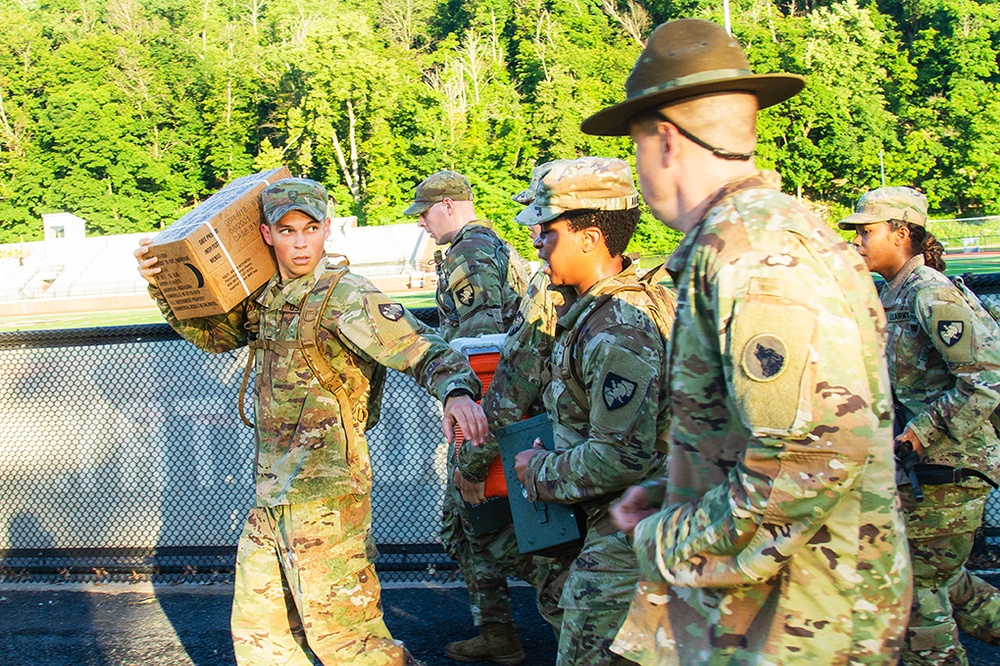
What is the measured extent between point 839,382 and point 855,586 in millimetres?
438

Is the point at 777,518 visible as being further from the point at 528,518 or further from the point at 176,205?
the point at 176,205

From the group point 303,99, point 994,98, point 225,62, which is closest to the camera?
point 994,98

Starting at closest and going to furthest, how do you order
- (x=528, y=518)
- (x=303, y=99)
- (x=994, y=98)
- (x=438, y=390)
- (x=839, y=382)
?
(x=839, y=382) < (x=528, y=518) < (x=438, y=390) < (x=994, y=98) < (x=303, y=99)

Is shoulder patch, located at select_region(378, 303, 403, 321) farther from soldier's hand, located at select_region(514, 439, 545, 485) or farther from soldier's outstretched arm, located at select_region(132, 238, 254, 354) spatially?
soldier's hand, located at select_region(514, 439, 545, 485)

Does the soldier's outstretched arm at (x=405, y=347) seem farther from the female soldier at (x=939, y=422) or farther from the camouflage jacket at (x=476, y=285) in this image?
the female soldier at (x=939, y=422)

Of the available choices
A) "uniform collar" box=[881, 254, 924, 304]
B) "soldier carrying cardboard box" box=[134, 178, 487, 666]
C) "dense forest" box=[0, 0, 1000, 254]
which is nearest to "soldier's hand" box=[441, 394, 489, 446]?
"soldier carrying cardboard box" box=[134, 178, 487, 666]

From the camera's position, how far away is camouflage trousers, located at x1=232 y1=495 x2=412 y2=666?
3.96 metres

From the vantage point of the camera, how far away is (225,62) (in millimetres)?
91375

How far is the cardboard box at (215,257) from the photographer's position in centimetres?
416

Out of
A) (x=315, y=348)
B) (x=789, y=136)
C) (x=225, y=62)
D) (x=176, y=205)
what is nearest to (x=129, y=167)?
(x=176, y=205)

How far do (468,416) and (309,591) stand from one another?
92cm

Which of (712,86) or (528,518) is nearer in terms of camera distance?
(712,86)

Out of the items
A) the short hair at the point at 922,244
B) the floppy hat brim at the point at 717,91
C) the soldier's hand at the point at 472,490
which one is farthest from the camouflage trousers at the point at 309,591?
the short hair at the point at 922,244

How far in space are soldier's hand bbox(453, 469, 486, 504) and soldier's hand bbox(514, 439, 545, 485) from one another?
2.82 feet
